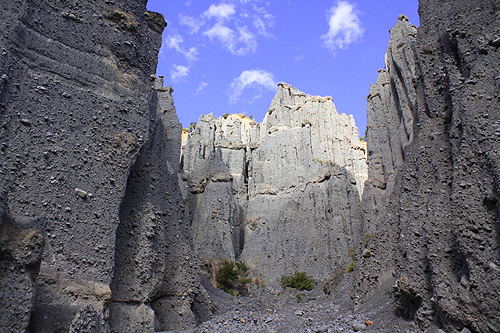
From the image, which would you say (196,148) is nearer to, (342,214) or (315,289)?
(342,214)

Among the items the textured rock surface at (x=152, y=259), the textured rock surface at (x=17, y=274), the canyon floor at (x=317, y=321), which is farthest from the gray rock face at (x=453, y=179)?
the textured rock surface at (x=17, y=274)

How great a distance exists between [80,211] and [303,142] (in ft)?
95.3

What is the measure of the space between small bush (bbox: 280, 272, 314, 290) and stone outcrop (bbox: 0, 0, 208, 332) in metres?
16.9

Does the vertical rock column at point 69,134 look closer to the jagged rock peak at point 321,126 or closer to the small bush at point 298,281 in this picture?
the small bush at point 298,281

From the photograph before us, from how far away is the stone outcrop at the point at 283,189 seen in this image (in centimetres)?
2675

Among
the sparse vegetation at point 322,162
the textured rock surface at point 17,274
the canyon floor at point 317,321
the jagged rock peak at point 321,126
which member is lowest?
the canyon floor at point 317,321

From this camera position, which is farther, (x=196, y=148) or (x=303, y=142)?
(x=196, y=148)

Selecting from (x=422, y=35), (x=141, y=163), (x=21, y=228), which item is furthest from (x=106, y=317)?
(x=422, y=35)

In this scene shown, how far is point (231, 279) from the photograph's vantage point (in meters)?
23.0

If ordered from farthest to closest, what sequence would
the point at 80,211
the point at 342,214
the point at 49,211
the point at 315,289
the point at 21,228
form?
the point at 342,214, the point at 315,289, the point at 80,211, the point at 49,211, the point at 21,228

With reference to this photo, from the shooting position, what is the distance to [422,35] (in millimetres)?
7164

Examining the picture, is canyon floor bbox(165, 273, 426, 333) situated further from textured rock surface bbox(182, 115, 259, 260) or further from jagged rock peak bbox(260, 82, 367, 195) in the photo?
jagged rock peak bbox(260, 82, 367, 195)

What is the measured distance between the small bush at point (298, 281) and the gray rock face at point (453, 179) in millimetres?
17781

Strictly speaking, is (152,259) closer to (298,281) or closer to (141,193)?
(141,193)
